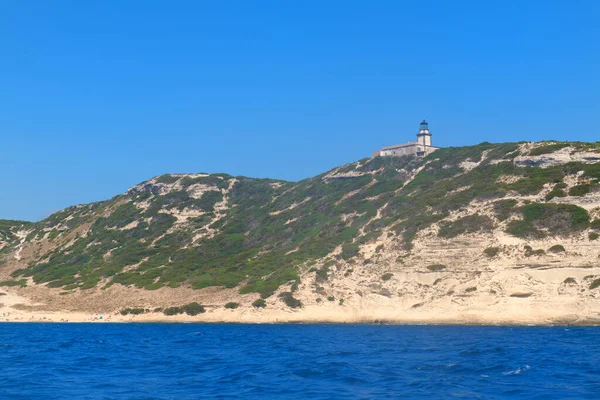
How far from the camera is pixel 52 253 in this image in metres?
120

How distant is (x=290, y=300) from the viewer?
74.0 meters

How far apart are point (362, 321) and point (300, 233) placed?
3009 cm

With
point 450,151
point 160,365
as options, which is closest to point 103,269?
point 450,151

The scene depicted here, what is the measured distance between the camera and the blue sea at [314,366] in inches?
1026

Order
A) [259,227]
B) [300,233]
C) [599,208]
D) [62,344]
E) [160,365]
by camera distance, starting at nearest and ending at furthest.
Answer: [160,365], [62,344], [599,208], [300,233], [259,227]

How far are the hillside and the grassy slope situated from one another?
1.05ft

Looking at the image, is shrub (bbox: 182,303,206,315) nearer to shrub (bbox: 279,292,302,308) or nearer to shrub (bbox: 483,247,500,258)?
shrub (bbox: 279,292,302,308)

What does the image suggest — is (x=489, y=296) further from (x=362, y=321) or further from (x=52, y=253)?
(x=52, y=253)

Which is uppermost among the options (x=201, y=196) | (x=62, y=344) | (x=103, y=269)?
(x=201, y=196)

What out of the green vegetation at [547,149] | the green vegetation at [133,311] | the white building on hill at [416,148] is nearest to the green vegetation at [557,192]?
the green vegetation at [547,149]

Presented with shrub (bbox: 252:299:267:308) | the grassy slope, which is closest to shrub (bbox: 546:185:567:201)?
the grassy slope

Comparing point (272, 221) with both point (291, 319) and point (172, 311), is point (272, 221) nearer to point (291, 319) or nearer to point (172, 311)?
point (172, 311)

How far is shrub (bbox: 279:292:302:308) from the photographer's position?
73312 millimetres

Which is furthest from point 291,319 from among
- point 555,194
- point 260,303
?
point 555,194
